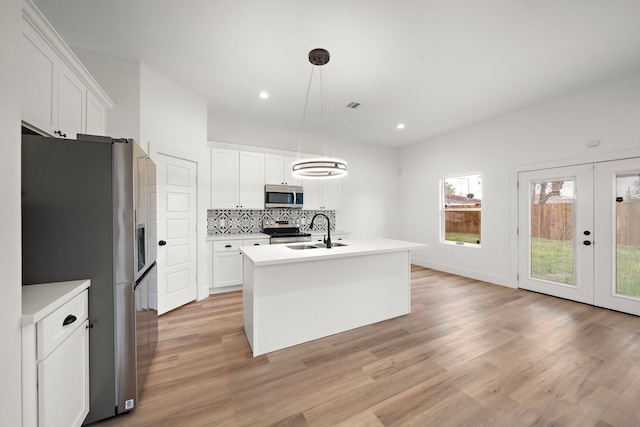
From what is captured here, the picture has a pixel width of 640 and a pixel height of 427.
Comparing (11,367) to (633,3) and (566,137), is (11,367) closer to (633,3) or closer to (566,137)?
(633,3)

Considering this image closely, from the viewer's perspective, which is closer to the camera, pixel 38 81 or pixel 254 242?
pixel 38 81

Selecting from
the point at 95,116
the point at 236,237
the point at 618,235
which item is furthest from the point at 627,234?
the point at 95,116

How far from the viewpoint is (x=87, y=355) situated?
1.43 metres

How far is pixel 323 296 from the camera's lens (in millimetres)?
2543

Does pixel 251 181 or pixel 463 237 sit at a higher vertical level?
pixel 251 181

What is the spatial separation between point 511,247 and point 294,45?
4.58 m

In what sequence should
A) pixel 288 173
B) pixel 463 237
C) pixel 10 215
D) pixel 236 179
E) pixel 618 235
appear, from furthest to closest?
pixel 463 237 < pixel 288 173 < pixel 236 179 < pixel 618 235 < pixel 10 215

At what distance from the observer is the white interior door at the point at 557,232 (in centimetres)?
340

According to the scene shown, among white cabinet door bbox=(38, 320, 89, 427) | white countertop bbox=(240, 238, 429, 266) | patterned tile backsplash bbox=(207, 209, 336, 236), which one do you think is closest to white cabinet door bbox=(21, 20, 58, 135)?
white cabinet door bbox=(38, 320, 89, 427)

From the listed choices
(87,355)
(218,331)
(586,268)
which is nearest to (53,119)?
(87,355)

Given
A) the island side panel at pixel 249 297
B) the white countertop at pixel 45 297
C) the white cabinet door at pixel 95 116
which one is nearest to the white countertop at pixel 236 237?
the island side panel at pixel 249 297

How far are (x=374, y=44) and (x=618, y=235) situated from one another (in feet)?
12.9

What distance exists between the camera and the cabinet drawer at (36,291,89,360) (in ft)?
3.48

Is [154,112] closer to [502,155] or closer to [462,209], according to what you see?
[502,155]
